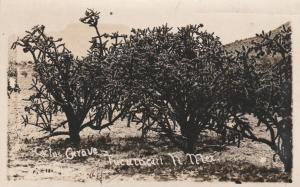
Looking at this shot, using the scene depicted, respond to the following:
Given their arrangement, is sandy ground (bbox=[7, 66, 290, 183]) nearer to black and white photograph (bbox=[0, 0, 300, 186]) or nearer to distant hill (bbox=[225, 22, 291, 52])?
black and white photograph (bbox=[0, 0, 300, 186])

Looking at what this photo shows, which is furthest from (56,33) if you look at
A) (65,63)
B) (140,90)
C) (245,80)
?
(245,80)

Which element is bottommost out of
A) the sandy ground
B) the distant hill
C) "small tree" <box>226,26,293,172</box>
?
the sandy ground

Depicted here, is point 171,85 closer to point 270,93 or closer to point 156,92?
point 156,92

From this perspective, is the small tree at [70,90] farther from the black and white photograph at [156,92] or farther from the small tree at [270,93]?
the small tree at [270,93]

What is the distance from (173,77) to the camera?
89.3 inches

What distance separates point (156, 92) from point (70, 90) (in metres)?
0.22

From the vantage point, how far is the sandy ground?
226 cm

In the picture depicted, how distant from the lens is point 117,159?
228 centimetres

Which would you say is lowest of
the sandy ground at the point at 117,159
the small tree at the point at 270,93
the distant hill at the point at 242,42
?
the sandy ground at the point at 117,159

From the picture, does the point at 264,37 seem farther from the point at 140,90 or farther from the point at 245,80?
the point at 140,90

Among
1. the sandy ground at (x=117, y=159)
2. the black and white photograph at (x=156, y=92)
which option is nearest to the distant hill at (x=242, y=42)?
the black and white photograph at (x=156, y=92)

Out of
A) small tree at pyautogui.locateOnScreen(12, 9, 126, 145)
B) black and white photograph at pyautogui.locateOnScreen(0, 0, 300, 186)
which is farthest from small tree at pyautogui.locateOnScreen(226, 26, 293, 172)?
small tree at pyautogui.locateOnScreen(12, 9, 126, 145)

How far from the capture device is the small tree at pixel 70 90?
2281mm

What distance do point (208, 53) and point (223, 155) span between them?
26cm
